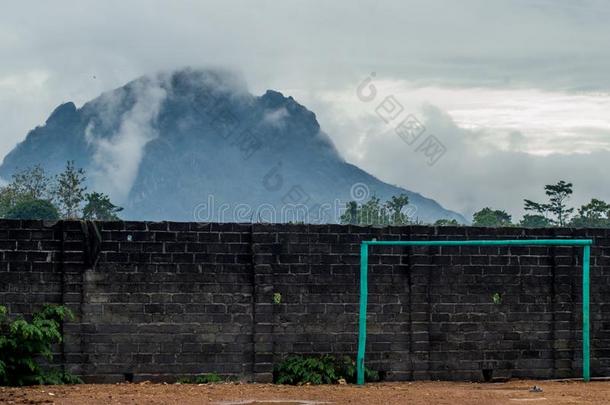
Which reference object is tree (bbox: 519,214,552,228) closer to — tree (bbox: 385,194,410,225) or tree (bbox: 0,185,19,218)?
tree (bbox: 385,194,410,225)

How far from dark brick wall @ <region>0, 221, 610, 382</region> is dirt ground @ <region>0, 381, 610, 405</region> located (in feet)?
1.54

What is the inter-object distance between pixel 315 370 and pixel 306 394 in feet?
3.79

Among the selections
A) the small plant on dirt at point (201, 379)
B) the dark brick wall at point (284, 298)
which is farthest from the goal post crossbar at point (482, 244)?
the small plant on dirt at point (201, 379)

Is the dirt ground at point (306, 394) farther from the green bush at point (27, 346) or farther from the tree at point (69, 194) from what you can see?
the tree at point (69, 194)

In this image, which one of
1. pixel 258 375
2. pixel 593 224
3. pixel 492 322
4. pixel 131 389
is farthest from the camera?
pixel 593 224

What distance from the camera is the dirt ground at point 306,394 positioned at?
10516 millimetres

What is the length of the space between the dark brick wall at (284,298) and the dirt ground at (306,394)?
1.54ft

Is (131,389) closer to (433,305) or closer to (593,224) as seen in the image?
(433,305)

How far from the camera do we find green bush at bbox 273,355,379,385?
1225cm

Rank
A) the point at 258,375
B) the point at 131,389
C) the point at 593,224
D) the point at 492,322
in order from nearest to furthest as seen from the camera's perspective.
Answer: the point at 131,389 < the point at 258,375 < the point at 492,322 < the point at 593,224

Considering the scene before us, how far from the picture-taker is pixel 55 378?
38.6ft

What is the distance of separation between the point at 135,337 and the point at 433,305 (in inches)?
151

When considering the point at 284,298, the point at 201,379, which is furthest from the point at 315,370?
the point at 201,379

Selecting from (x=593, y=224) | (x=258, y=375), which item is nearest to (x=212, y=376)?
(x=258, y=375)
